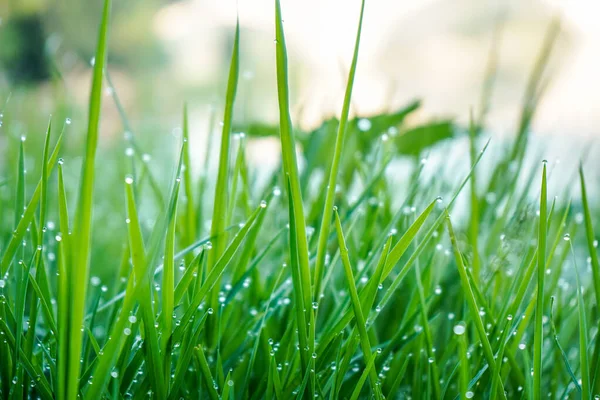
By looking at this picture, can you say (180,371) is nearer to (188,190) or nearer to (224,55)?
(188,190)

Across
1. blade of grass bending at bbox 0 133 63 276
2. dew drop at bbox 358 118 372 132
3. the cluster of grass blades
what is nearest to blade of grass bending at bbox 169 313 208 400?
the cluster of grass blades

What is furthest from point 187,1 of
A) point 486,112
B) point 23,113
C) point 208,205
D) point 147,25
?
point 486,112

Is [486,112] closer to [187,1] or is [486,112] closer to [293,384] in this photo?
[293,384]

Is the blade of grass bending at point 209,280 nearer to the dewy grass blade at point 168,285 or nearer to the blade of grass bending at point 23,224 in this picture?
the dewy grass blade at point 168,285

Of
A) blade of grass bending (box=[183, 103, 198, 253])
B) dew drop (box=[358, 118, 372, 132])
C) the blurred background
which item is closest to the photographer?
blade of grass bending (box=[183, 103, 198, 253])

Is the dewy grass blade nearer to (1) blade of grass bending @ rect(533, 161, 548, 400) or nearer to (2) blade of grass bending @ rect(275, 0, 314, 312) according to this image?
(2) blade of grass bending @ rect(275, 0, 314, 312)

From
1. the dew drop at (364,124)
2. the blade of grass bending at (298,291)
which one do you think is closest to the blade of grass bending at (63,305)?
the blade of grass bending at (298,291)

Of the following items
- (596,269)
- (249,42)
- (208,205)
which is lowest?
(208,205)
